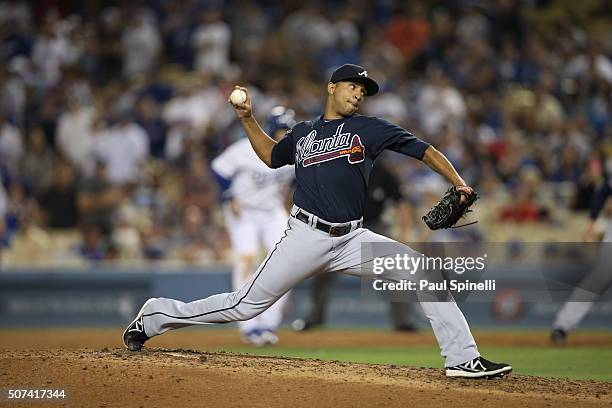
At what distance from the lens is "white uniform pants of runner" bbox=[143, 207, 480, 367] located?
20.8ft

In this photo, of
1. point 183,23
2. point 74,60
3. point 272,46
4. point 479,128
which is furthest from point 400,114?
point 74,60

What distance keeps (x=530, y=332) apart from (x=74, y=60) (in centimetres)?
879

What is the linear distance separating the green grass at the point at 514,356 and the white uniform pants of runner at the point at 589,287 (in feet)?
0.99

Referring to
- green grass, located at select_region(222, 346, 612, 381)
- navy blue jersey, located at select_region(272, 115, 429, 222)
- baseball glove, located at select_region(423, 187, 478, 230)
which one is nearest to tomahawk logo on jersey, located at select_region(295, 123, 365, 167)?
navy blue jersey, located at select_region(272, 115, 429, 222)

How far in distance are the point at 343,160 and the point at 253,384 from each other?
146 cm

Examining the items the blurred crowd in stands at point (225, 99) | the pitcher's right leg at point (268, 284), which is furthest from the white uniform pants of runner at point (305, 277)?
the blurred crowd in stands at point (225, 99)

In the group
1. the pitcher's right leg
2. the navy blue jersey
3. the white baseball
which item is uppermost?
the white baseball

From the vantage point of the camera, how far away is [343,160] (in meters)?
6.33

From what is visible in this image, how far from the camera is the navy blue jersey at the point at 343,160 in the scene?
631cm

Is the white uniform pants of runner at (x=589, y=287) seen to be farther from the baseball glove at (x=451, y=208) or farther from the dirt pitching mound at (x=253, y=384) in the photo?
the baseball glove at (x=451, y=208)

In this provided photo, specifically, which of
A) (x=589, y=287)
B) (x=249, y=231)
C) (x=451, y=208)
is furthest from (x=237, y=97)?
(x=589, y=287)

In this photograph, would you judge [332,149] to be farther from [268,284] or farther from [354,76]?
[268,284]

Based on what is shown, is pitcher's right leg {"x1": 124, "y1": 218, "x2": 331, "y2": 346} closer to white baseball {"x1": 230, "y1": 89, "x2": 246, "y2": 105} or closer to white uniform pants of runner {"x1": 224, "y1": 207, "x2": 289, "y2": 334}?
white baseball {"x1": 230, "y1": 89, "x2": 246, "y2": 105}

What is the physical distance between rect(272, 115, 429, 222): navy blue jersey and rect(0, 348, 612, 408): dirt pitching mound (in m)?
1.04
